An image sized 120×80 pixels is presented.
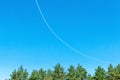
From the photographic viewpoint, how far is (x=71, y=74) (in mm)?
82812

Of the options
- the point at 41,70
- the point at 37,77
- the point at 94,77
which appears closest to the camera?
the point at 94,77

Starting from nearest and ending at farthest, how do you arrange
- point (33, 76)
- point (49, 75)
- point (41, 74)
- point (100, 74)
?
1. point (100, 74)
2. point (33, 76)
3. point (49, 75)
4. point (41, 74)

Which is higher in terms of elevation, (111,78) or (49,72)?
(49,72)

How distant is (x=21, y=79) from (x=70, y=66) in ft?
56.2

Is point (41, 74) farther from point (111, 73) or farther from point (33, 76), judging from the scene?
point (111, 73)

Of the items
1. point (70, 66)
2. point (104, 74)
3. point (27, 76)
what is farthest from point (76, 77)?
point (27, 76)

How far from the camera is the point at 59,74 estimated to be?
8250 cm

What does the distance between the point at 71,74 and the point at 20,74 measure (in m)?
17.3

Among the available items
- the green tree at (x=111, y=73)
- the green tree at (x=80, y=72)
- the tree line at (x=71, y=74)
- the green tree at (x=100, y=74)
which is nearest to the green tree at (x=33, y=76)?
the tree line at (x=71, y=74)

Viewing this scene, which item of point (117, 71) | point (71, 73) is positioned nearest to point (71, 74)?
point (71, 73)

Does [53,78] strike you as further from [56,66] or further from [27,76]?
[27,76]

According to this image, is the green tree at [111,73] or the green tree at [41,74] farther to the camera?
the green tree at [41,74]

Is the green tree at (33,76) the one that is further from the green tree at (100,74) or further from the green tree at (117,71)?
the green tree at (117,71)

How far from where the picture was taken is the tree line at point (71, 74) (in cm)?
7925
